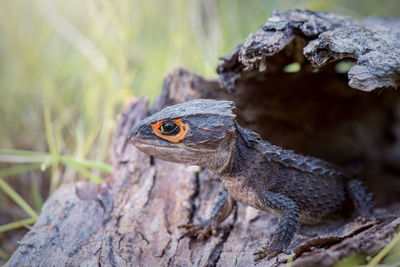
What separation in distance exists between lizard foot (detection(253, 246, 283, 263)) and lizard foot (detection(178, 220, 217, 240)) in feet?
2.32

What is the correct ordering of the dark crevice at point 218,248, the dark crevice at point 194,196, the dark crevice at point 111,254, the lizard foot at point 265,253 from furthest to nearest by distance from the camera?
the dark crevice at point 194,196 < the dark crevice at point 218,248 < the dark crevice at point 111,254 < the lizard foot at point 265,253

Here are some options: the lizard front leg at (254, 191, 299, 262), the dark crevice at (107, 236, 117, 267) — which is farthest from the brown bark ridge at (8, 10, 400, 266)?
the lizard front leg at (254, 191, 299, 262)

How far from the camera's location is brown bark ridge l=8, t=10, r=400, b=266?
319 cm

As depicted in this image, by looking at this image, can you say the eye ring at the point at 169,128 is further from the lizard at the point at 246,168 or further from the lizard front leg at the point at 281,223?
the lizard front leg at the point at 281,223

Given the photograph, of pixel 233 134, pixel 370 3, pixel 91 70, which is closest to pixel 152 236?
pixel 233 134

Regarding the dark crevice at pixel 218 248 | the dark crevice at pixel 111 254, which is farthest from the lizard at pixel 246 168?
the dark crevice at pixel 111 254

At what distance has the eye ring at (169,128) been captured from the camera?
3182 millimetres

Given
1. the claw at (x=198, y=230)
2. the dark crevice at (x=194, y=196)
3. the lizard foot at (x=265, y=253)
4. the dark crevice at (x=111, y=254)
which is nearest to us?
the lizard foot at (x=265, y=253)

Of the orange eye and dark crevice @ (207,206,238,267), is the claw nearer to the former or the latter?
dark crevice @ (207,206,238,267)

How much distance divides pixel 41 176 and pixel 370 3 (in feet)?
27.7

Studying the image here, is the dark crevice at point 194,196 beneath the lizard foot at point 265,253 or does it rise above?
above

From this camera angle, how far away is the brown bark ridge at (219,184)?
3.19 meters

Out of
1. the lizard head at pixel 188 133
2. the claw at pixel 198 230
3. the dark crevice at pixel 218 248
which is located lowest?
the dark crevice at pixel 218 248

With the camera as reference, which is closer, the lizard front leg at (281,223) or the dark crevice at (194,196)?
the lizard front leg at (281,223)
